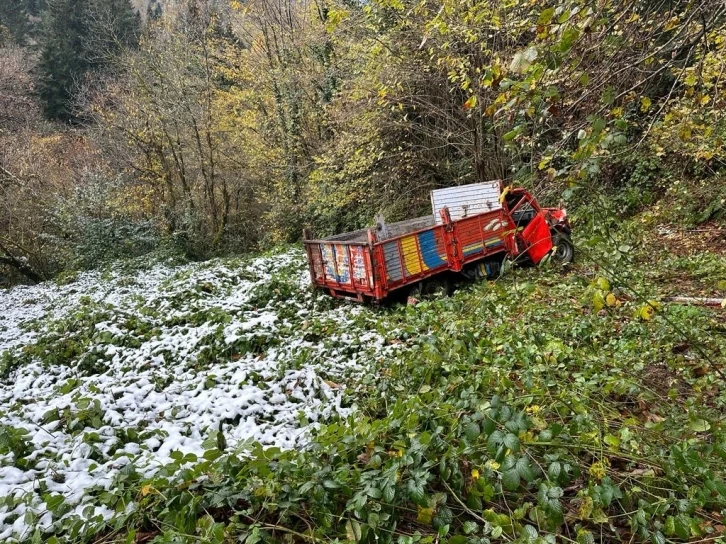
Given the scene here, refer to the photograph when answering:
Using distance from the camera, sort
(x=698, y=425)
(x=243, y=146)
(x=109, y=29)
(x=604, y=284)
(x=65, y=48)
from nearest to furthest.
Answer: (x=604, y=284) → (x=698, y=425) → (x=109, y=29) → (x=243, y=146) → (x=65, y=48)

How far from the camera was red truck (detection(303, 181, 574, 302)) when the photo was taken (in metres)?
8.11

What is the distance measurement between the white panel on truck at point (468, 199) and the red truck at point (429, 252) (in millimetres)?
26

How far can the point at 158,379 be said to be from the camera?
590cm

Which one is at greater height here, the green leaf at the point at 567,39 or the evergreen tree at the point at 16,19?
the evergreen tree at the point at 16,19

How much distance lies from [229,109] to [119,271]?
8.66 m

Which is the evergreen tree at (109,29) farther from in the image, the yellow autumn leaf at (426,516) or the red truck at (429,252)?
the yellow autumn leaf at (426,516)

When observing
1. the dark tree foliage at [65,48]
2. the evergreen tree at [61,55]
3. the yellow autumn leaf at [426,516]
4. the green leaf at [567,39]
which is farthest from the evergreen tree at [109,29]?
the yellow autumn leaf at [426,516]

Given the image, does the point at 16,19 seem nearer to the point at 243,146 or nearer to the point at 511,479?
the point at 243,146

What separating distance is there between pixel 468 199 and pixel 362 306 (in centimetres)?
397

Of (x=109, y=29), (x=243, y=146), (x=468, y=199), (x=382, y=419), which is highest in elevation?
(x=109, y=29)

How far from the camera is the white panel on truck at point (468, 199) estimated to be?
32.7 ft

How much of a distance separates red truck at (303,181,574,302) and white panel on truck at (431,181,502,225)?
3 centimetres

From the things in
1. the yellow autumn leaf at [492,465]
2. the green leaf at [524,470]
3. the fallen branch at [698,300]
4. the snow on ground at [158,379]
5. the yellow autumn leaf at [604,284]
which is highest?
the yellow autumn leaf at [604,284]

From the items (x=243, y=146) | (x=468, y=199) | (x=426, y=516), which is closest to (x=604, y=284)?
(x=426, y=516)
